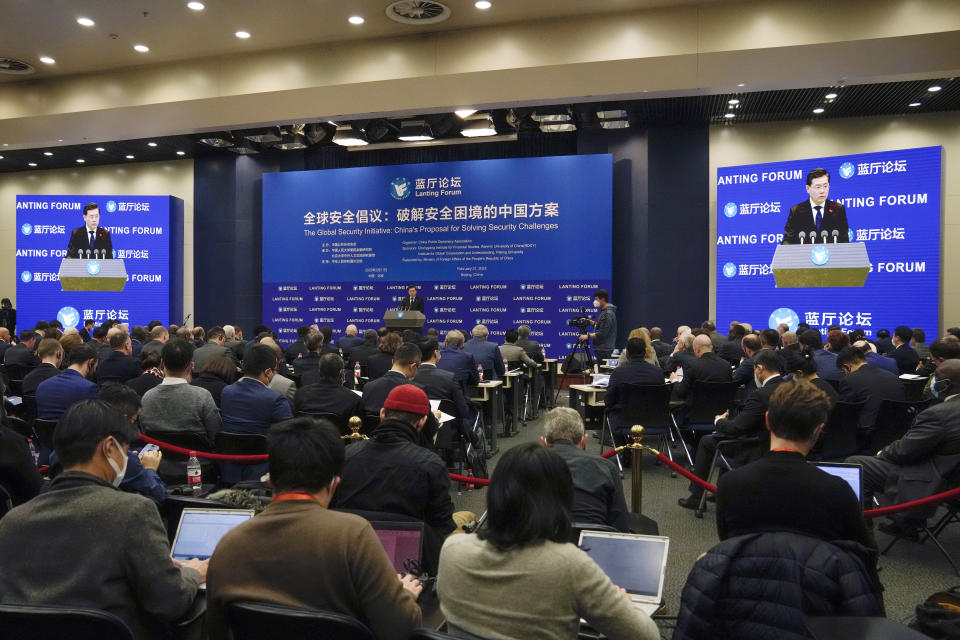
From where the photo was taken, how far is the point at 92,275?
14344 millimetres

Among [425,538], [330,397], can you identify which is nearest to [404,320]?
[330,397]

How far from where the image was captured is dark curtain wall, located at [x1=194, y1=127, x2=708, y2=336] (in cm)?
1178

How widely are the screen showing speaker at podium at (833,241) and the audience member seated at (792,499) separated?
9.33 m

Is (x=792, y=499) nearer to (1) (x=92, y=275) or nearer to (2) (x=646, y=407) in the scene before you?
(2) (x=646, y=407)

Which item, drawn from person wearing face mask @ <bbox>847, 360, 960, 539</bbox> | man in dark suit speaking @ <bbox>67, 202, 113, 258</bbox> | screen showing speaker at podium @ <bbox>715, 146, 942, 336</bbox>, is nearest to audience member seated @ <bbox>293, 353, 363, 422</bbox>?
person wearing face mask @ <bbox>847, 360, 960, 539</bbox>

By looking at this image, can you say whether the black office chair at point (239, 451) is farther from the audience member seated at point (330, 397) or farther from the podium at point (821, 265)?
the podium at point (821, 265)

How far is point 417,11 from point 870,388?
18.6 ft

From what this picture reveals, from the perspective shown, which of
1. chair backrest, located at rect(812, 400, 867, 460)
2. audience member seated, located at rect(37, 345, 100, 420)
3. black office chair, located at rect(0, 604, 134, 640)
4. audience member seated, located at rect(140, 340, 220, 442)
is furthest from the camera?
chair backrest, located at rect(812, 400, 867, 460)

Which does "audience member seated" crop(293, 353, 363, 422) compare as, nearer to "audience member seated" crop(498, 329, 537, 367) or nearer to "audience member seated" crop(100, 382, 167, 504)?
"audience member seated" crop(100, 382, 167, 504)

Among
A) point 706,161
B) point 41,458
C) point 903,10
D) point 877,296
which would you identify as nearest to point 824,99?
point 706,161

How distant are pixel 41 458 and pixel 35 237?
12472 mm

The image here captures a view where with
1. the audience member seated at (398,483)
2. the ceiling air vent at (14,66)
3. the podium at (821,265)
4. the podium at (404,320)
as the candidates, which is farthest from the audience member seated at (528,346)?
the ceiling air vent at (14,66)

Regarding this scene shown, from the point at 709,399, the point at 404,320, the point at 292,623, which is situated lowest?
the point at 709,399

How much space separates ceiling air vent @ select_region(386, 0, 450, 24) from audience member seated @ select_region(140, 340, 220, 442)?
4611 mm
